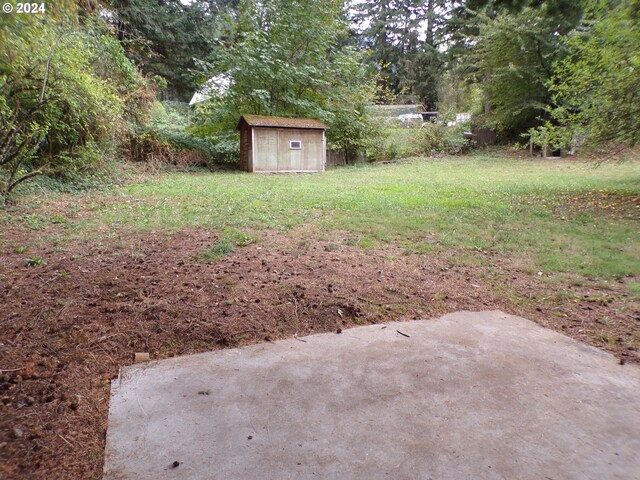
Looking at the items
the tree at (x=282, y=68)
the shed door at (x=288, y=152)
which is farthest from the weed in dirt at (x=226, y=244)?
the tree at (x=282, y=68)

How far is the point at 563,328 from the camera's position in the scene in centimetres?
294

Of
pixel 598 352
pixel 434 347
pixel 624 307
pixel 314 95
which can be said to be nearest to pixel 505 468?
pixel 434 347

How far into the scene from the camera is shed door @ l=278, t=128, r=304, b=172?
52.0ft

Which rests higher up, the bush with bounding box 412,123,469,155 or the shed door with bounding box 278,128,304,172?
the bush with bounding box 412,123,469,155

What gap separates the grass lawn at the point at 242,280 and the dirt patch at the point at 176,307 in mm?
13

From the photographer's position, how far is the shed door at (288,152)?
52.0 ft

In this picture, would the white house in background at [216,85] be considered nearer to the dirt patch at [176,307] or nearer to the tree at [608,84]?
the tree at [608,84]

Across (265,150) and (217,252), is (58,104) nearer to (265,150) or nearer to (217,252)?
(217,252)

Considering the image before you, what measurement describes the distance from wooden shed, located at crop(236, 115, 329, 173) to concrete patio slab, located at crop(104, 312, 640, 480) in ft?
44.4

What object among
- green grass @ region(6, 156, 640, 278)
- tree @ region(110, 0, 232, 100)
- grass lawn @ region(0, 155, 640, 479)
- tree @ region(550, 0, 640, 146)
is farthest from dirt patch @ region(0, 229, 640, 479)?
tree @ region(110, 0, 232, 100)

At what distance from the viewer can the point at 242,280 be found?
3580 millimetres

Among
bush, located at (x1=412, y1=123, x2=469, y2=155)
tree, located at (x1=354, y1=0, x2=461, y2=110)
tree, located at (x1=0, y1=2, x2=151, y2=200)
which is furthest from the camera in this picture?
tree, located at (x1=354, y1=0, x2=461, y2=110)

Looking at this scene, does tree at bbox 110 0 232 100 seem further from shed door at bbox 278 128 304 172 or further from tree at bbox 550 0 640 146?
tree at bbox 550 0 640 146

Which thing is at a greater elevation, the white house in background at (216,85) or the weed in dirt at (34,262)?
the white house in background at (216,85)
